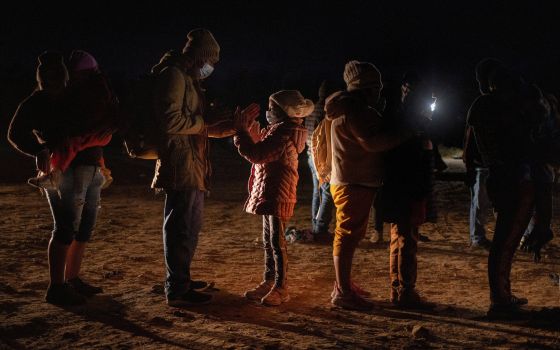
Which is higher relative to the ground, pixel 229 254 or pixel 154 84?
pixel 154 84

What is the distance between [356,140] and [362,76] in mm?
515

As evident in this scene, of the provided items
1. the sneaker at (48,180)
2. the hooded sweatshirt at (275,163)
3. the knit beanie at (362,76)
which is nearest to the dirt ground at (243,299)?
the hooded sweatshirt at (275,163)

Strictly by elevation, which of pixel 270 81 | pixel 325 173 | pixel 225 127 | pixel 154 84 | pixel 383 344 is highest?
pixel 270 81

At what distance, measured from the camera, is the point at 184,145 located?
4.75 meters

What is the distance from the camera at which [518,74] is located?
4734 mm

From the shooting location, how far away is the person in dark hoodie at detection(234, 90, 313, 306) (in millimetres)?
4914

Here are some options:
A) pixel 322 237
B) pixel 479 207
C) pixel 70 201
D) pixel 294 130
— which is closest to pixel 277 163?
pixel 294 130

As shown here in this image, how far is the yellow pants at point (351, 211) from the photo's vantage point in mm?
4742

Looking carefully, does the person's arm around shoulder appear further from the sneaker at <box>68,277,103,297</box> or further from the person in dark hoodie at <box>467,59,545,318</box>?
the sneaker at <box>68,277,103,297</box>

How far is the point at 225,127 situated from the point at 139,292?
68.2 inches

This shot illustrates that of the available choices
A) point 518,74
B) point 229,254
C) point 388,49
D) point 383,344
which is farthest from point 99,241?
point 388,49

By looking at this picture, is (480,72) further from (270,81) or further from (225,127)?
(270,81)

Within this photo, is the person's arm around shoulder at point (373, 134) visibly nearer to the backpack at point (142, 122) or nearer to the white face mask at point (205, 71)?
the white face mask at point (205, 71)

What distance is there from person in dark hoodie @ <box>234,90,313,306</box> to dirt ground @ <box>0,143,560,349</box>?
1.36 ft
